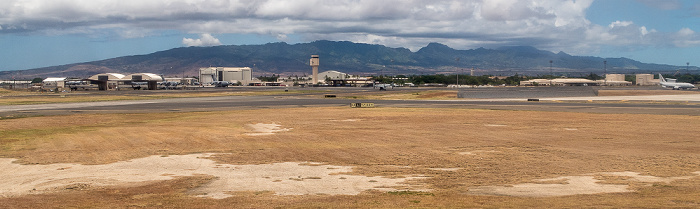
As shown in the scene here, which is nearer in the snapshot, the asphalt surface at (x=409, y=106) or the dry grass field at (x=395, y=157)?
the dry grass field at (x=395, y=157)

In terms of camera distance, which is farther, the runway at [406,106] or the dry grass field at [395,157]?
the runway at [406,106]

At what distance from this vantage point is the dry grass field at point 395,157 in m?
20.4

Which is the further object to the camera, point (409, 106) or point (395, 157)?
point (409, 106)

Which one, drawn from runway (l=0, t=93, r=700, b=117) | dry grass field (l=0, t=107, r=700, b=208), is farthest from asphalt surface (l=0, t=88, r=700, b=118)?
dry grass field (l=0, t=107, r=700, b=208)

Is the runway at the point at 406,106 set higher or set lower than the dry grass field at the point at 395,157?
higher

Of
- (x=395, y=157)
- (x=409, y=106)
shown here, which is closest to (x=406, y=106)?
(x=409, y=106)

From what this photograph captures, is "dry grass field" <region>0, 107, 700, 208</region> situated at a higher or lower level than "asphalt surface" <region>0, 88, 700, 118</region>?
lower

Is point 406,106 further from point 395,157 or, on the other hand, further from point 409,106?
point 395,157

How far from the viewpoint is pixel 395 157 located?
101 ft

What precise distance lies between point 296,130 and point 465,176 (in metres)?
21.7

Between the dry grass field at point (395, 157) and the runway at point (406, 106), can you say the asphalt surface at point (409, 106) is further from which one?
the dry grass field at point (395, 157)

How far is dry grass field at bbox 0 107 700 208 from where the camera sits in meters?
20.4

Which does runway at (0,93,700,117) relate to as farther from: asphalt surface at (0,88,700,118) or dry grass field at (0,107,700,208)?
dry grass field at (0,107,700,208)

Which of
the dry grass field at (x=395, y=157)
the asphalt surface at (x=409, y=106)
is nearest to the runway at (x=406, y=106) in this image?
the asphalt surface at (x=409, y=106)
